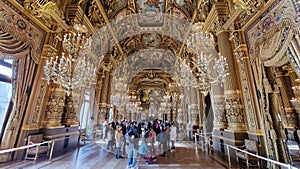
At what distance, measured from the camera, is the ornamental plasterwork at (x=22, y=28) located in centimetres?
411

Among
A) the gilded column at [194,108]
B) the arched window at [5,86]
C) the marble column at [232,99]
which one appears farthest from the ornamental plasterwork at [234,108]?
the arched window at [5,86]

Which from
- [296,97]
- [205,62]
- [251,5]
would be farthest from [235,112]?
[296,97]

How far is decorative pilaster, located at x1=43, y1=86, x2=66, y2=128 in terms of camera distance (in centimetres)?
559

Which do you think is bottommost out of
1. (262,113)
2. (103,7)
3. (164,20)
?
(262,113)

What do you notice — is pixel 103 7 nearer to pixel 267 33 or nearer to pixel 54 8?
pixel 54 8

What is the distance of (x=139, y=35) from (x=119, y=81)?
16.5 feet

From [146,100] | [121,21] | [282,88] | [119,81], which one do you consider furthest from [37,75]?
[146,100]

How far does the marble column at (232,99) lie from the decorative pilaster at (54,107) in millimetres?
6953

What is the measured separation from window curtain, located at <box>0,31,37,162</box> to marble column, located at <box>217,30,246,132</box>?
7.52 metres

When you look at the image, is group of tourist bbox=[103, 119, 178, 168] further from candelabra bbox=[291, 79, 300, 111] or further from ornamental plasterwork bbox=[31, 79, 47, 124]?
candelabra bbox=[291, 79, 300, 111]

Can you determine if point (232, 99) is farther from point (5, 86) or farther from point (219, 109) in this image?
point (5, 86)

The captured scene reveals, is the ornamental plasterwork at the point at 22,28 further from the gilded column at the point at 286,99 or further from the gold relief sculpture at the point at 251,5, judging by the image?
the gilded column at the point at 286,99

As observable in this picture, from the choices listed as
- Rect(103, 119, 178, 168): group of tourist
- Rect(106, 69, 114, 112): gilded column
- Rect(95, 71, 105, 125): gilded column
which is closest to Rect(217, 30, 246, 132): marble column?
Rect(103, 119, 178, 168): group of tourist

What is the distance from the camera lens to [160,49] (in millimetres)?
15656
